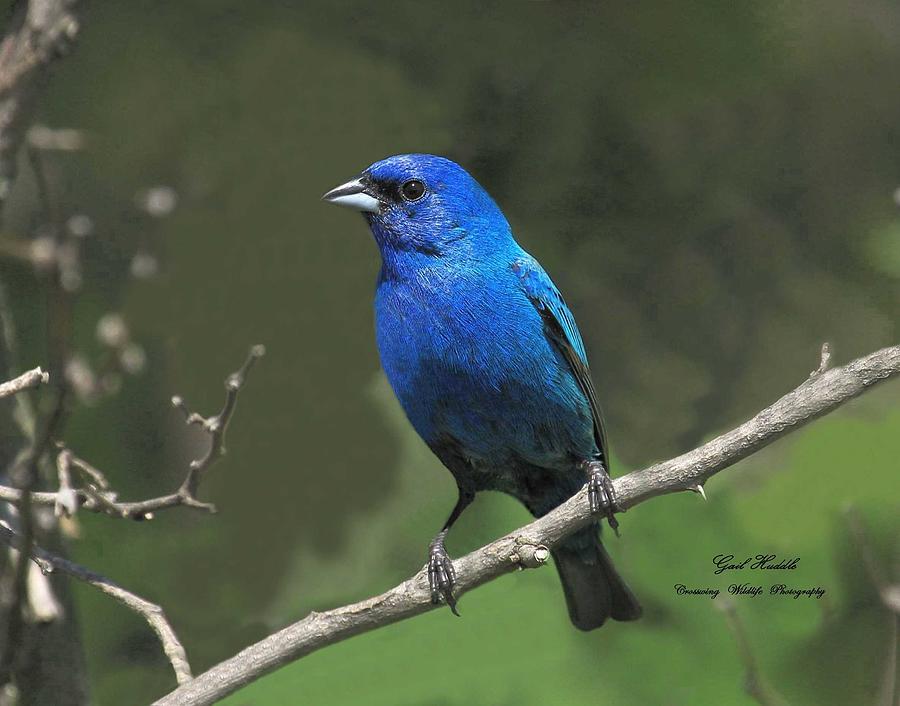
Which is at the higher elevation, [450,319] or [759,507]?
[450,319]

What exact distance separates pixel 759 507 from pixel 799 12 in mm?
2738

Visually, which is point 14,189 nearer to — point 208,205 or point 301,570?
point 208,205

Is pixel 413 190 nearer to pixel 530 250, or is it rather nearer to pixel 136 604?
pixel 530 250

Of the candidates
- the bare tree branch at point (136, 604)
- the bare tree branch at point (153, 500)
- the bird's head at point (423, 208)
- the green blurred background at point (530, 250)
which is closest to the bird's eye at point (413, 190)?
the bird's head at point (423, 208)

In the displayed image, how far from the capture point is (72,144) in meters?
2.99

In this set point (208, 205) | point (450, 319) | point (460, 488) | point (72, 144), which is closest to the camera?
point (72, 144)

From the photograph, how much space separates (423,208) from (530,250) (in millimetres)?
1484

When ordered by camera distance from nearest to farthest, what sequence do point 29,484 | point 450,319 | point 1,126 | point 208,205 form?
point 29,484, point 1,126, point 450,319, point 208,205

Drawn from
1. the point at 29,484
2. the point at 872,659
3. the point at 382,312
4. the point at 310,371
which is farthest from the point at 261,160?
the point at 29,484

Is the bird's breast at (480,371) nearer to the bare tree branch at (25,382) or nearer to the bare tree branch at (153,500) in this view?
the bare tree branch at (153,500)

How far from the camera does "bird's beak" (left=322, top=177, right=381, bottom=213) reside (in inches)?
173

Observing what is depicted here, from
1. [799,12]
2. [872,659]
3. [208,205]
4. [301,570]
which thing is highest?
[799,12]

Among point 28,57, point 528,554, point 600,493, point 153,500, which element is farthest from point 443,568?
point 28,57

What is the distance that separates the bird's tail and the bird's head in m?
1.19
